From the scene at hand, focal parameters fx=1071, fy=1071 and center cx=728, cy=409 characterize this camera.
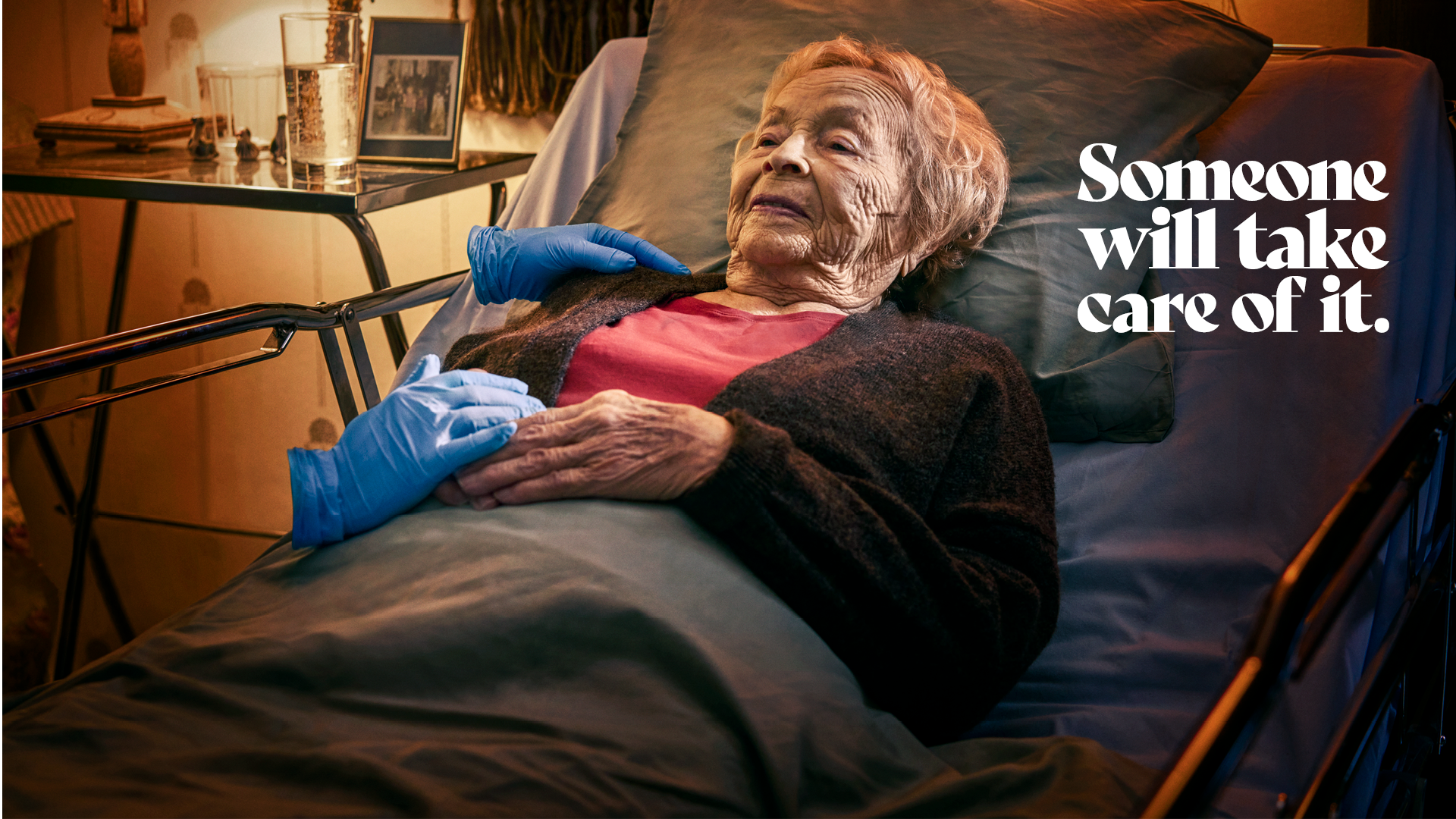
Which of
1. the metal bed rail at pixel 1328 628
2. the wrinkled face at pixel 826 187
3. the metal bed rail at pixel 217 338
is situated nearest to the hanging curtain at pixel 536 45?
the metal bed rail at pixel 217 338

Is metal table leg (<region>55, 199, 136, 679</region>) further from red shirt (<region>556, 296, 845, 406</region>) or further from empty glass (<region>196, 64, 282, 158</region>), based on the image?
red shirt (<region>556, 296, 845, 406</region>)

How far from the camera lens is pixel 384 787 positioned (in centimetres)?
71

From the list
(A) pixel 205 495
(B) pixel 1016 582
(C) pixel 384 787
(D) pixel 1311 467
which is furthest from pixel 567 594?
(A) pixel 205 495

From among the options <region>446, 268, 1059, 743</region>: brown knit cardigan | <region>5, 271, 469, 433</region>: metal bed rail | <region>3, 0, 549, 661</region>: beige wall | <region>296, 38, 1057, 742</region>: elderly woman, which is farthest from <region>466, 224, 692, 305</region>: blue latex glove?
→ <region>3, 0, 549, 661</region>: beige wall

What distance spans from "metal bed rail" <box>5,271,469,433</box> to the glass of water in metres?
0.49

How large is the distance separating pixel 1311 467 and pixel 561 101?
1.64 metres

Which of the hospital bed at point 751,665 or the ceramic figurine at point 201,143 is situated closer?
the hospital bed at point 751,665

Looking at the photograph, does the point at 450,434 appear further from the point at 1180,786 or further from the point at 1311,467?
the point at 1311,467

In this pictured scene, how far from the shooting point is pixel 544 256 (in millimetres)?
1451

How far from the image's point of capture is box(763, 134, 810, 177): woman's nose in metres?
1.30

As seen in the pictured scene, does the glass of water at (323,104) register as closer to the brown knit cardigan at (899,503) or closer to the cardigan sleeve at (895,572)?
the brown knit cardigan at (899,503)

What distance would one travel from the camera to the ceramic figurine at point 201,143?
2174 millimetres

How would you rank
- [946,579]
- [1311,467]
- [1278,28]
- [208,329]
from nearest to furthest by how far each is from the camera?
[946,579] < [208,329] < [1311,467] < [1278,28]

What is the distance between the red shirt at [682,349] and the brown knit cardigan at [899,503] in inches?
1.2
